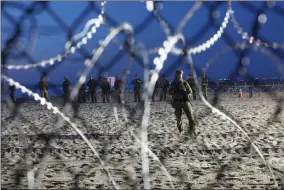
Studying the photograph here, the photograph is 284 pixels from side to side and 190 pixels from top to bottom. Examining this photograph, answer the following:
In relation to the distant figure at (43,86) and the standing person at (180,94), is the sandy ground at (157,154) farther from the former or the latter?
the distant figure at (43,86)

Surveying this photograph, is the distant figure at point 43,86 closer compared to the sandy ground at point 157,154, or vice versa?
the sandy ground at point 157,154

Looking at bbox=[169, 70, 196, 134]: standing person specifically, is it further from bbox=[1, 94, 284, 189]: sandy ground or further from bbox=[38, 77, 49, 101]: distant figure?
bbox=[38, 77, 49, 101]: distant figure

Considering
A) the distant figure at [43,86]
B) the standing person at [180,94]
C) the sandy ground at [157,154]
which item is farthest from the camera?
the distant figure at [43,86]

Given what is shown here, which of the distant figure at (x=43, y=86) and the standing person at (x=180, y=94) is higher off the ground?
the distant figure at (x=43, y=86)

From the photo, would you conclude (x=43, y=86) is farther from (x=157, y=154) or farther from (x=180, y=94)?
(x=157, y=154)

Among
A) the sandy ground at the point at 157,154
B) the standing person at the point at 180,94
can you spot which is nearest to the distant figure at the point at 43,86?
the sandy ground at the point at 157,154

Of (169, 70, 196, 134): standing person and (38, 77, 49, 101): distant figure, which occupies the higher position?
(38, 77, 49, 101): distant figure

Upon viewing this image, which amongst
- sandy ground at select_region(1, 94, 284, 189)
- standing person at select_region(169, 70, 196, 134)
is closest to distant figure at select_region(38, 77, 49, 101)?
sandy ground at select_region(1, 94, 284, 189)

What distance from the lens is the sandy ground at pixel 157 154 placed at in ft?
20.9

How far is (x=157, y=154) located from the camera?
833 cm

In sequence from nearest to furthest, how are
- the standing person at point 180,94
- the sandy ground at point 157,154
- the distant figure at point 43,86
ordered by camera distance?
the sandy ground at point 157,154 < the standing person at point 180,94 < the distant figure at point 43,86

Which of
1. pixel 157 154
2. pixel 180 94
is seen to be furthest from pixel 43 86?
pixel 157 154

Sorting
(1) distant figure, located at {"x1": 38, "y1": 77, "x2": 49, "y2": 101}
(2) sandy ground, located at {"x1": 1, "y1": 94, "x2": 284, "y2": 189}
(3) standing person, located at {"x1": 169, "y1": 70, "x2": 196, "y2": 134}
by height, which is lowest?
(2) sandy ground, located at {"x1": 1, "y1": 94, "x2": 284, "y2": 189}

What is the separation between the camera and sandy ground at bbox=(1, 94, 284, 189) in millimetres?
6371
